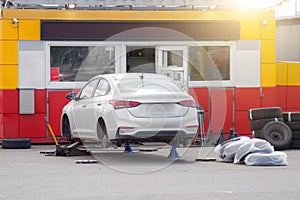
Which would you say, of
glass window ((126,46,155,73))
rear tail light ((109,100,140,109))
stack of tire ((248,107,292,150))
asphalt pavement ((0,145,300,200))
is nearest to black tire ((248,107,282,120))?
stack of tire ((248,107,292,150))

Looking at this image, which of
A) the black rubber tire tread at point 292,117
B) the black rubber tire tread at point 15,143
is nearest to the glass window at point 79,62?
the black rubber tire tread at point 15,143

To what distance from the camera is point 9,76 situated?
1970 cm

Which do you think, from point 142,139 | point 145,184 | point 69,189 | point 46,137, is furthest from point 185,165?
point 46,137

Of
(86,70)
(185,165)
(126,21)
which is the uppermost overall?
(126,21)

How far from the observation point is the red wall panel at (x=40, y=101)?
19.8 meters

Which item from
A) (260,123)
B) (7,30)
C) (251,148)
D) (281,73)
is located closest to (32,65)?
(7,30)

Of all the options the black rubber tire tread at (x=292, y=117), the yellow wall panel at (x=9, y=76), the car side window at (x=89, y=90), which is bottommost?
the black rubber tire tread at (x=292, y=117)

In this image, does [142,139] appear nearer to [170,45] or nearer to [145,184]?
[145,184]

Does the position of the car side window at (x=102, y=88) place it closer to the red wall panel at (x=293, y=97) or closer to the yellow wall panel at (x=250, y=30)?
the yellow wall panel at (x=250, y=30)

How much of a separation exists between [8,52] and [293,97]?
8.07m

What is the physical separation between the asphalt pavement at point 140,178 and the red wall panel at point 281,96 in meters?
5.80

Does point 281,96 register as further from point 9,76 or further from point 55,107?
point 9,76

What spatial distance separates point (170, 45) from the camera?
67.2 feet

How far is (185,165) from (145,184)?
3020 millimetres
